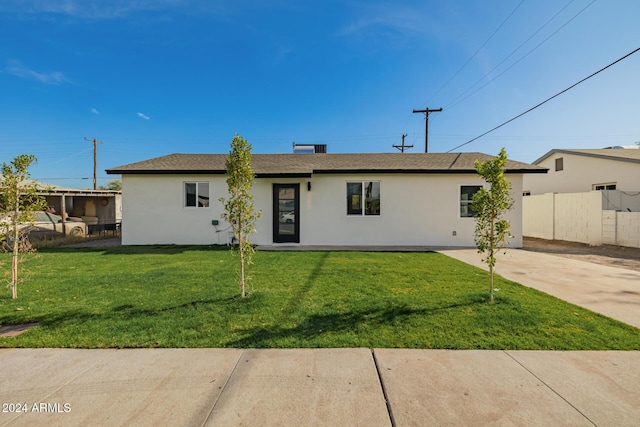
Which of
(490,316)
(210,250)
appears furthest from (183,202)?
(490,316)

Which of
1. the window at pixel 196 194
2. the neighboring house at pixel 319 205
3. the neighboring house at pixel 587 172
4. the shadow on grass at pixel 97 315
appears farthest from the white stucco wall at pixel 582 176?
the window at pixel 196 194

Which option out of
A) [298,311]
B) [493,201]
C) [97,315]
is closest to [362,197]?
[493,201]

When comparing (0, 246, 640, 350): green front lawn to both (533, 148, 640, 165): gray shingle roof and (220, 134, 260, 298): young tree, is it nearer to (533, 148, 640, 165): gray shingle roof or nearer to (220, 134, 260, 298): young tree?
(220, 134, 260, 298): young tree

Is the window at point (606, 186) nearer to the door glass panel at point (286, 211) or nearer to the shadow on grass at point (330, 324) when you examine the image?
the shadow on grass at point (330, 324)

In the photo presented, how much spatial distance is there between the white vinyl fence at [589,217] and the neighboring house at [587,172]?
270 centimetres

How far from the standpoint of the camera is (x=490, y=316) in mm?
3848

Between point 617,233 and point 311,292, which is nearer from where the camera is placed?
point 311,292

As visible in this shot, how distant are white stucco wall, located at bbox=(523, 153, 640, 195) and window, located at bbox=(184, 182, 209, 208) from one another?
20.2 metres

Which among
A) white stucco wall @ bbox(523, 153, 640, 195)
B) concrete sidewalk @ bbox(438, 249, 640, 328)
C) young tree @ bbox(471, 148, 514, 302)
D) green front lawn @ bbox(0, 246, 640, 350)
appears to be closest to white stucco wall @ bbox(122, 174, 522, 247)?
concrete sidewalk @ bbox(438, 249, 640, 328)

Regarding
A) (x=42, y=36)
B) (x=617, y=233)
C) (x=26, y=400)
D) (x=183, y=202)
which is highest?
(x=42, y=36)

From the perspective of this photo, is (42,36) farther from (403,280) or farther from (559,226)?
(559,226)

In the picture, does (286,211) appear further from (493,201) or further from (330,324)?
(493,201)

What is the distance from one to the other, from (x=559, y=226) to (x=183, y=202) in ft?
56.3

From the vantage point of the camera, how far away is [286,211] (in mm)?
11312
